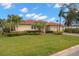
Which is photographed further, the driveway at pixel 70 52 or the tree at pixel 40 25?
the tree at pixel 40 25

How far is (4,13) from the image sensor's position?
11094mm

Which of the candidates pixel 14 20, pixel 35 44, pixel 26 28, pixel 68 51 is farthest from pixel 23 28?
pixel 68 51

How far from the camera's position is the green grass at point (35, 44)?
1105 cm

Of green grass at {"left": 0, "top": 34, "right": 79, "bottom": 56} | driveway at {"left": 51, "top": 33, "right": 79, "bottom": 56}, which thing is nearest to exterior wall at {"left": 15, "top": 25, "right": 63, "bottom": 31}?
green grass at {"left": 0, "top": 34, "right": 79, "bottom": 56}

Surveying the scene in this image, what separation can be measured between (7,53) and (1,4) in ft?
2.35

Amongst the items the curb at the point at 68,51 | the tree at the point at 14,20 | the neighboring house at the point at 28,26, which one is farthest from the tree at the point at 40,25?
the curb at the point at 68,51

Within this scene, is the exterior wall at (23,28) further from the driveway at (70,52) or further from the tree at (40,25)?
the driveway at (70,52)

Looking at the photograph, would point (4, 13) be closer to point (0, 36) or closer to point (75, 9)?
point (0, 36)

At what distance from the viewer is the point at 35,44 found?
11.2 metres

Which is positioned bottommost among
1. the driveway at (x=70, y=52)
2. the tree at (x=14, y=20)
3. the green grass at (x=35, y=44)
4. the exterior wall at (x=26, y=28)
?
the driveway at (x=70, y=52)

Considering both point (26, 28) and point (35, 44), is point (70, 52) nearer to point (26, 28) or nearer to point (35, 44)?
point (35, 44)

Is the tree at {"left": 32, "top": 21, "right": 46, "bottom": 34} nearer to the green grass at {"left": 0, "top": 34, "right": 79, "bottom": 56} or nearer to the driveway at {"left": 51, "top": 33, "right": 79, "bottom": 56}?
the green grass at {"left": 0, "top": 34, "right": 79, "bottom": 56}

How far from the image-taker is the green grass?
1105 centimetres

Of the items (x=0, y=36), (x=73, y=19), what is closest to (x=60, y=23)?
(x=73, y=19)
